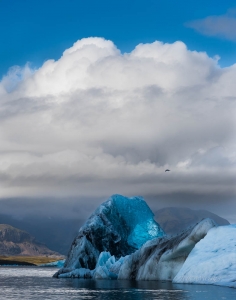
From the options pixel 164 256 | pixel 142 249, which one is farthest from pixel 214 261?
pixel 142 249

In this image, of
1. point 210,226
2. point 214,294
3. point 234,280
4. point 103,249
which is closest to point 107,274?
point 103,249

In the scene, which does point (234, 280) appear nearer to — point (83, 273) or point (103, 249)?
point (83, 273)

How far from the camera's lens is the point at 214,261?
48031mm

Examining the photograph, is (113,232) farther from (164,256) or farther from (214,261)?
(214,261)

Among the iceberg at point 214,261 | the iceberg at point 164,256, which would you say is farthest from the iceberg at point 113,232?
the iceberg at point 214,261

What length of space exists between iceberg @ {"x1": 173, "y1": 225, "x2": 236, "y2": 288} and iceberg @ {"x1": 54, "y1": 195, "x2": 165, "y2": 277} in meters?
26.5

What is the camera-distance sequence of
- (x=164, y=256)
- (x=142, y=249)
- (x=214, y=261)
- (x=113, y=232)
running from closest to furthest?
(x=214, y=261)
(x=164, y=256)
(x=142, y=249)
(x=113, y=232)

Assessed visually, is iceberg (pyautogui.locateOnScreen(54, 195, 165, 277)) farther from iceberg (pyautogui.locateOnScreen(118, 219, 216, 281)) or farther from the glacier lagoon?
iceberg (pyautogui.locateOnScreen(118, 219, 216, 281))

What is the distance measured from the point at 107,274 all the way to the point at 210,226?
20800 mm

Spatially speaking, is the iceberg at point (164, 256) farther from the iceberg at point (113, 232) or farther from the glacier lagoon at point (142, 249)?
the iceberg at point (113, 232)

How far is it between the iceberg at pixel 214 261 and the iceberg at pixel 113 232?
2651cm

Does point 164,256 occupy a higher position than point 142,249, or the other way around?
point 142,249

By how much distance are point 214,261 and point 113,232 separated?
40981 mm

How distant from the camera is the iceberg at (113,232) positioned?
274ft
